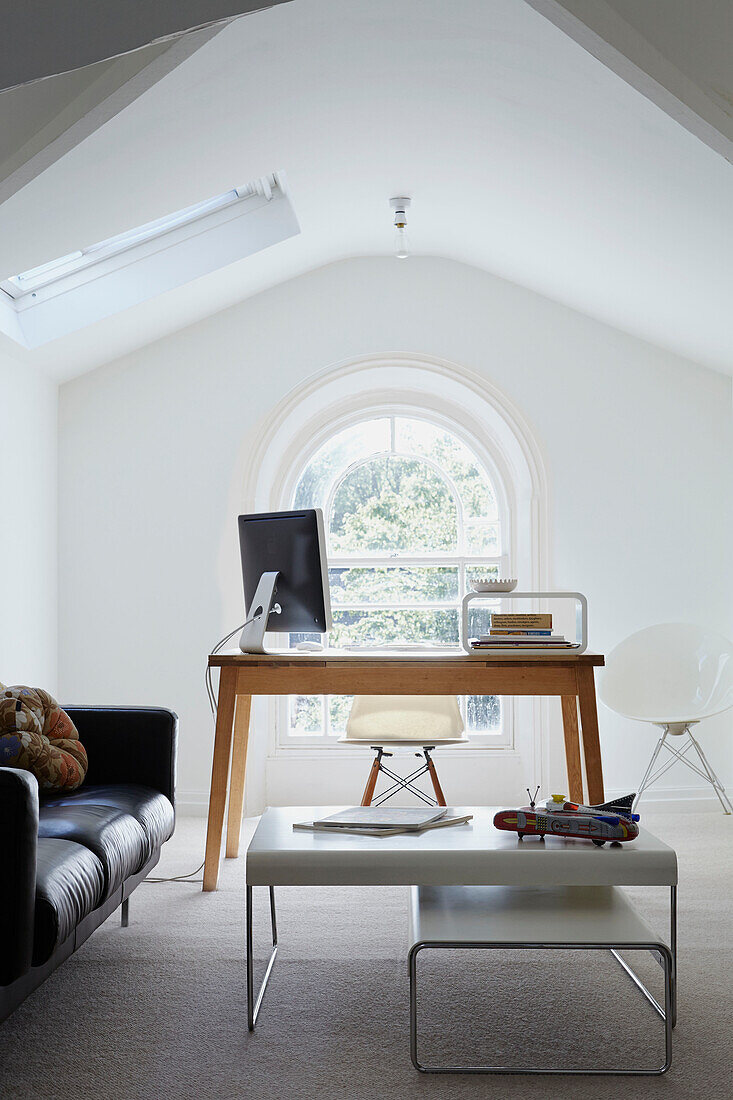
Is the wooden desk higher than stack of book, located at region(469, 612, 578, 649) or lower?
lower

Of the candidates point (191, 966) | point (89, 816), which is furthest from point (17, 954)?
point (191, 966)

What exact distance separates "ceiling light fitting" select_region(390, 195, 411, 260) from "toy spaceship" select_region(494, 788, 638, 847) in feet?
9.68

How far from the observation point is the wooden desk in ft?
11.5

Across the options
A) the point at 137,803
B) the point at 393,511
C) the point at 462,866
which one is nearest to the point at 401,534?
the point at 393,511

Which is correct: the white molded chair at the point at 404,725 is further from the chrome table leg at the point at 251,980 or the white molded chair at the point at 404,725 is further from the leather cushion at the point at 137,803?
the chrome table leg at the point at 251,980

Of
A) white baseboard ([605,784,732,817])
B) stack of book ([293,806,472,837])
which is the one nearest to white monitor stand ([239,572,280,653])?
stack of book ([293,806,472,837])

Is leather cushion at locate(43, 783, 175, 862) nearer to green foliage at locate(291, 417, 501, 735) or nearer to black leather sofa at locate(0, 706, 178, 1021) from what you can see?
black leather sofa at locate(0, 706, 178, 1021)

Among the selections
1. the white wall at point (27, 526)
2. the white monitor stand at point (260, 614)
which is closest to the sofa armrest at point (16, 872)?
the white monitor stand at point (260, 614)

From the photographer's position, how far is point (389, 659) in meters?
3.56

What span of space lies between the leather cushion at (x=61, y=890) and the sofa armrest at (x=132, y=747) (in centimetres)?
84

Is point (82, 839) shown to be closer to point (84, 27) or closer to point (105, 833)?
point (105, 833)

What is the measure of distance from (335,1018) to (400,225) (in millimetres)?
3472

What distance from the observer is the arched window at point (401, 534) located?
5.52 meters

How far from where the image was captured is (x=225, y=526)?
16.6 feet
